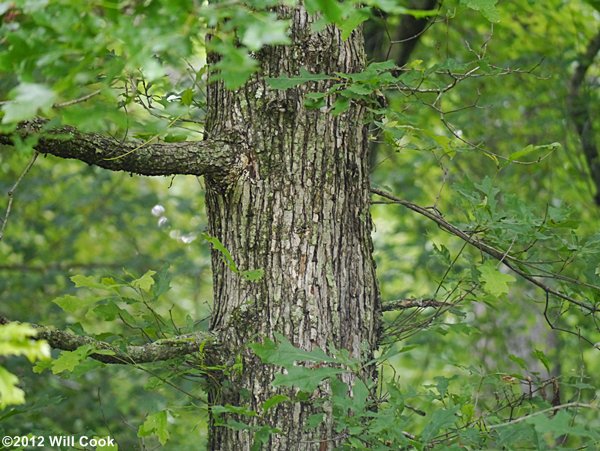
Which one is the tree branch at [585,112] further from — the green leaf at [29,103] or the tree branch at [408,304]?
the green leaf at [29,103]

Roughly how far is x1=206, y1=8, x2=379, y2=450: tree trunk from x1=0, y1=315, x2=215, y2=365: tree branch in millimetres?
78

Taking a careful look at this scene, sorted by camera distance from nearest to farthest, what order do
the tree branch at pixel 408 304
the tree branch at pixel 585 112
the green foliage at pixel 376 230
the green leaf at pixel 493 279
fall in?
the green foliage at pixel 376 230
the green leaf at pixel 493 279
the tree branch at pixel 408 304
the tree branch at pixel 585 112

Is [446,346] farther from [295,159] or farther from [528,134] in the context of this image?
[295,159]

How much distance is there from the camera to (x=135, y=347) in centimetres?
199

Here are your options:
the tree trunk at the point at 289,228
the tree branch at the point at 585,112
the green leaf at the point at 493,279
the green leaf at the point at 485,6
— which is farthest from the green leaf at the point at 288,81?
the tree branch at the point at 585,112

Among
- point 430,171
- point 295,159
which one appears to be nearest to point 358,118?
point 295,159

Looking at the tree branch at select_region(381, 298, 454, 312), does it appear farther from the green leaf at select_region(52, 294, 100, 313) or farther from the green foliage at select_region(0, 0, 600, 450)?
the green leaf at select_region(52, 294, 100, 313)

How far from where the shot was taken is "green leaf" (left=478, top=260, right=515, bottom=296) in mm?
1993

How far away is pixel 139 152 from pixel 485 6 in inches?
37.3

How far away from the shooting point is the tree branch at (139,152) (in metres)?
1.79

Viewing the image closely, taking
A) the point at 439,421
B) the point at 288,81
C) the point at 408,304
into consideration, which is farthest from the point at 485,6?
the point at 439,421

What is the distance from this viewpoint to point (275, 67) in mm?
2076

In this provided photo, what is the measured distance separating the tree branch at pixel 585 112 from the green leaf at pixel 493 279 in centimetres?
313

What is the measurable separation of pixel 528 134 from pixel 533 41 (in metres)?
0.80
